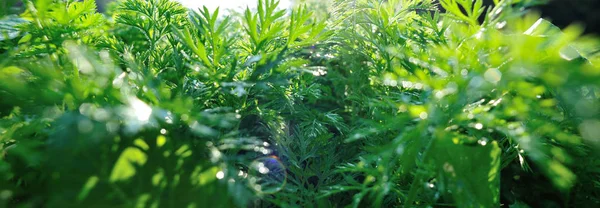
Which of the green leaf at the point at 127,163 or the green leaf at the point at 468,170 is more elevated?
the green leaf at the point at 127,163

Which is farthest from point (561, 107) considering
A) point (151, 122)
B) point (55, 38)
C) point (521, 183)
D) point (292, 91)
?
point (55, 38)

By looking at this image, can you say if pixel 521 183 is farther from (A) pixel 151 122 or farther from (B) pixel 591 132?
(A) pixel 151 122

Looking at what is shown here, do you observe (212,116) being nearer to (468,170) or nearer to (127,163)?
(127,163)

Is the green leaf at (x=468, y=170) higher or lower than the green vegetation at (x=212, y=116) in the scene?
lower

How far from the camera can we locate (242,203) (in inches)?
12.2

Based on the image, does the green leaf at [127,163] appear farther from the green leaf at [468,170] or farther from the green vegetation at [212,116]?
the green leaf at [468,170]

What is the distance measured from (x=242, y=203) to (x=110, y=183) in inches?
3.7

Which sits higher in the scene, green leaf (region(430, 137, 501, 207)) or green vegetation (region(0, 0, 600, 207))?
green vegetation (region(0, 0, 600, 207))

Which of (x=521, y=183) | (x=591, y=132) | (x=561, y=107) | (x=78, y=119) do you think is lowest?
(x=521, y=183)

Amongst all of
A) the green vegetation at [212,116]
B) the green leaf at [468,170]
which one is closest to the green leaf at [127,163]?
the green vegetation at [212,116]

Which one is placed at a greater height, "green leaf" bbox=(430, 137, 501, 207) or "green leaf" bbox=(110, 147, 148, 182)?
"green leaf" bbox=(110, 147, 148, 182)

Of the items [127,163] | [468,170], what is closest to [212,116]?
[127,163]

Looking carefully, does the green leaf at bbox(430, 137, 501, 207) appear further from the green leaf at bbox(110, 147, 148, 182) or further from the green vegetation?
the green leaf at bbox(110, 147, 148, 182)

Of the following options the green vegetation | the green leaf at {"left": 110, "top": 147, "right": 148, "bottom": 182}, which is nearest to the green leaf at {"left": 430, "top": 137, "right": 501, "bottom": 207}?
the green vegetation
